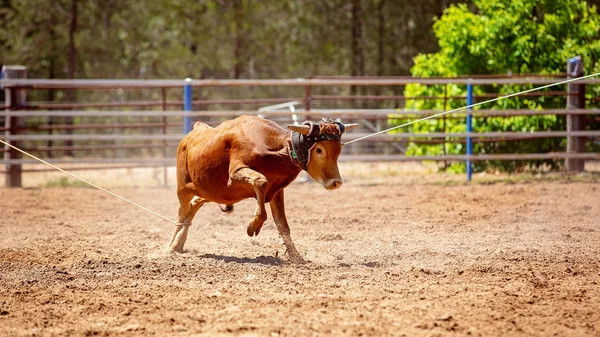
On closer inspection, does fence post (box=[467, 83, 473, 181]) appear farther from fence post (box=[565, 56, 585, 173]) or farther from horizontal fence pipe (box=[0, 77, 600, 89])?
fence post (box=[565, 56, 585, 173])

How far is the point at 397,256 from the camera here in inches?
273

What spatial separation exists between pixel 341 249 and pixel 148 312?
2.84 m

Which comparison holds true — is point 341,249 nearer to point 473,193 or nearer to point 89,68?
point 473,193

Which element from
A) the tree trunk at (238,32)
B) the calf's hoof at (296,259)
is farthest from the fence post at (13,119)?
the tree trunk at (238,32)

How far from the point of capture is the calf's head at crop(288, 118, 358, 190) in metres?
6.26

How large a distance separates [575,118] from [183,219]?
8.56 meters

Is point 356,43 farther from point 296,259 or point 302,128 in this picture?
point 302,128

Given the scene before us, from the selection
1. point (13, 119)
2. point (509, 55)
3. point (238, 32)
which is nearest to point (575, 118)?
point (509, 55)

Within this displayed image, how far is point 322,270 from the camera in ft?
20.5

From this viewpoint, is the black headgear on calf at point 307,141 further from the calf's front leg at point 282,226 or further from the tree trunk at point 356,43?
the tree trunk at point 356,43

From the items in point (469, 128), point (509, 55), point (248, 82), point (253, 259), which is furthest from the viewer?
point (509, 55)

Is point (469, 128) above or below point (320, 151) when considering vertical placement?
above

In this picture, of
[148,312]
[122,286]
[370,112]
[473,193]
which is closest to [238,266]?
[122,286]

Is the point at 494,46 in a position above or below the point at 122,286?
above
